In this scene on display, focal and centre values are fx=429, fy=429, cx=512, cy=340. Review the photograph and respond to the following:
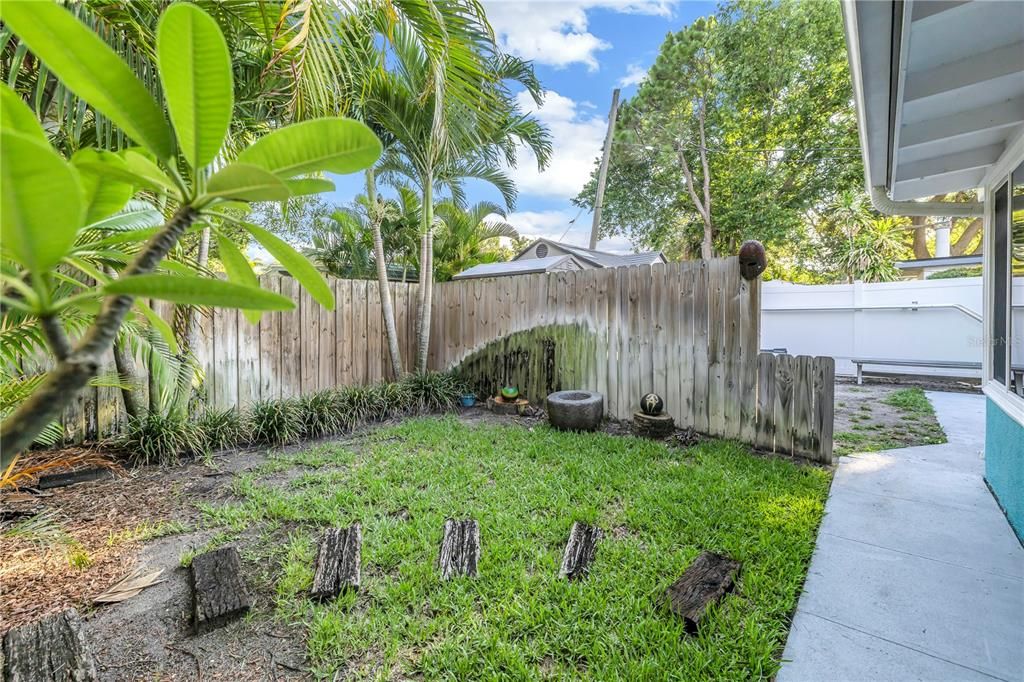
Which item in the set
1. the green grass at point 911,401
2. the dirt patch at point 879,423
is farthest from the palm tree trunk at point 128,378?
the green grass at point 911,401

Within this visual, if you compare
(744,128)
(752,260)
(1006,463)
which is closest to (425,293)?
(752,260)

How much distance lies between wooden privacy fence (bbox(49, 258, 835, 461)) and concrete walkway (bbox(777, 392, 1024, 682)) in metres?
0.82

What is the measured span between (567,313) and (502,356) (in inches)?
43.6

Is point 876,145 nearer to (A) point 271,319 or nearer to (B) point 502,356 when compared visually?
(B) point 502,356

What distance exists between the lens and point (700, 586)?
185cm

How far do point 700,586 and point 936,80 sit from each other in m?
2.48

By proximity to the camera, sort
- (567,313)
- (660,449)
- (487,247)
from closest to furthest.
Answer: (660,449), (567,313), (487,247)

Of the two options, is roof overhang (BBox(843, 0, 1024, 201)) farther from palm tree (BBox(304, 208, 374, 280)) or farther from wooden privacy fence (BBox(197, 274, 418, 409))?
palm tree (BBox(304, 208, 374, 280))

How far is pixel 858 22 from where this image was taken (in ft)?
4.90

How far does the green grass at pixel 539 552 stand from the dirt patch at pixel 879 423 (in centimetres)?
136

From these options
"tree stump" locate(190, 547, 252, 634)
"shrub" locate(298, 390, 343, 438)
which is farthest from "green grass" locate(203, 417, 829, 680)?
"shrub" locate(298, 390, 343, 438)

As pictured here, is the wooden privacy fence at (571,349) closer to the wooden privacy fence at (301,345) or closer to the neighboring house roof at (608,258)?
the wooden privacy fence at (301,345)

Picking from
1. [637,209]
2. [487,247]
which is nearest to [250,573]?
[487,247]

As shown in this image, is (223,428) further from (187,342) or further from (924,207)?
(924,207)
